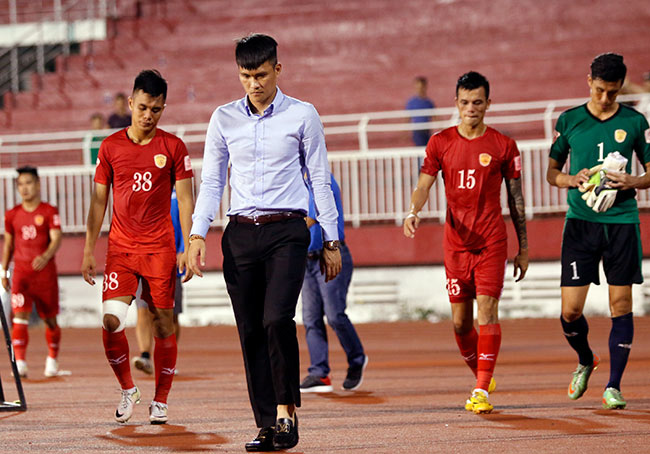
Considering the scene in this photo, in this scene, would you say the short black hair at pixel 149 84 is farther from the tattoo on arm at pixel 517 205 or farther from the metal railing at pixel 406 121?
the metal railing at pixel 406 121

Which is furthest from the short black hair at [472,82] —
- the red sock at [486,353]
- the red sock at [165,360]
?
the red sock at [165,360]

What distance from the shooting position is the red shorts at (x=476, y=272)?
317 inches

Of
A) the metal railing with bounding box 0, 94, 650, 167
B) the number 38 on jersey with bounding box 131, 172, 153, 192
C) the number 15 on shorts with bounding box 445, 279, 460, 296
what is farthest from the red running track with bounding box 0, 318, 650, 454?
the metal railing with bounding box 0, 94, 650, 167

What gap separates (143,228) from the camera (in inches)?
305

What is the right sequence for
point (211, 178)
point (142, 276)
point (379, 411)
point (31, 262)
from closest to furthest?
point (211, 178) < point (142, 276) < point (379, 411) < point (31, 262)

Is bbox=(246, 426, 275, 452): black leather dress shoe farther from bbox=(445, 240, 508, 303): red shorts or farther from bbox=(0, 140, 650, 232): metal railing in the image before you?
bbox=(0, 140, 650, 232): metal railing

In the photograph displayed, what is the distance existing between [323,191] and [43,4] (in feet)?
77.6

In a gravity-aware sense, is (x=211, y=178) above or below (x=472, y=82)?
below

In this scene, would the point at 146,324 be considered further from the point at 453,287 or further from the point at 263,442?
the point at 263,442

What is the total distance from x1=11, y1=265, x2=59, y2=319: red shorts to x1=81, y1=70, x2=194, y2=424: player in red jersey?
4.15 meters

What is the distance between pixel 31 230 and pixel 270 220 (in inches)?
243

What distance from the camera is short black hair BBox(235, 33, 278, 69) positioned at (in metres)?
6.11

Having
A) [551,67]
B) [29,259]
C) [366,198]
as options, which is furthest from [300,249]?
[551,67]

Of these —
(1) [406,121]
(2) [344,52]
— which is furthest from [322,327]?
(2) [344,52]
